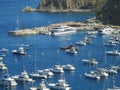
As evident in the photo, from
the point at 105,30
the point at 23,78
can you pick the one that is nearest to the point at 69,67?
the point at 23,78

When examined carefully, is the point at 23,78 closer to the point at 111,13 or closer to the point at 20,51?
the point at 20,51

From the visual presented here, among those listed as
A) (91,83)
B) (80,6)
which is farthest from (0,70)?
(80,6)

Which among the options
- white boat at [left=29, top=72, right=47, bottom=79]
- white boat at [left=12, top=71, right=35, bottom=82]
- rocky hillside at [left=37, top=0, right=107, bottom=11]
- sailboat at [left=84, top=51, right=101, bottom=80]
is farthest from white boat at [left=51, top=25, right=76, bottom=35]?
rocky hillside at [left=37, top=0, right=107, bottom=11]

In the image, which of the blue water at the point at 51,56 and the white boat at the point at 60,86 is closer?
the white boat at the point at 60,86

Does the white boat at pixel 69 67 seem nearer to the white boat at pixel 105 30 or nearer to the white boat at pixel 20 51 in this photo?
the white boat at pixel 20 51

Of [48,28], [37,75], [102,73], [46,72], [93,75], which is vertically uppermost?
[48,28]

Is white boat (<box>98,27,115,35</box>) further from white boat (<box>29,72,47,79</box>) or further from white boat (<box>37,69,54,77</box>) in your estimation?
white boat (<box>29,72,47,79</box>)

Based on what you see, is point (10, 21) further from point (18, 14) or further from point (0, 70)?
point (0, 70)

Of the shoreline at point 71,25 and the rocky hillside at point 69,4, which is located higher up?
the rocky hillside at point 69,4

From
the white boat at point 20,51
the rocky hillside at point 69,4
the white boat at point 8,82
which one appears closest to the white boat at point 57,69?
the white boat at point 8,82
